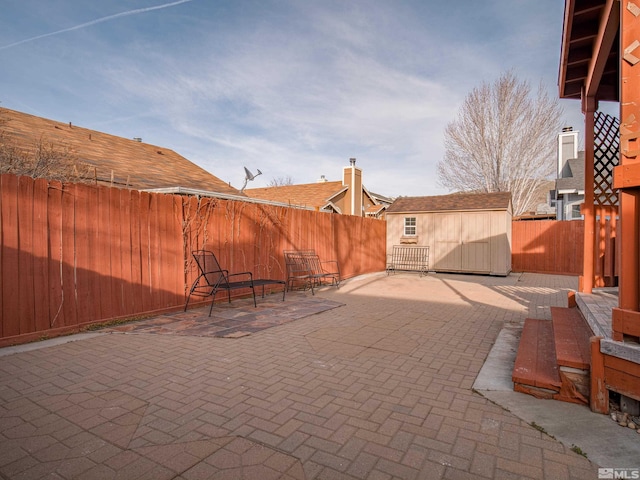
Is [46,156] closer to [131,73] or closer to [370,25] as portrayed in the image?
[131,73]

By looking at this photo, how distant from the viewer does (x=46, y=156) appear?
721 cm

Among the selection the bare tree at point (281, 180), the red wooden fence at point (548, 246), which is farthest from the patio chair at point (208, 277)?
the bare tree at point (281, 180)

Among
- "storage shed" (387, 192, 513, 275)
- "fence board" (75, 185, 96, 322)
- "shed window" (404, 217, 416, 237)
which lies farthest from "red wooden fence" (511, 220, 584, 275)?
"fence board" (75, 185, 96, 322)

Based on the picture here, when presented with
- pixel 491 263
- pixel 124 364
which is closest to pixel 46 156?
pixel 124 364

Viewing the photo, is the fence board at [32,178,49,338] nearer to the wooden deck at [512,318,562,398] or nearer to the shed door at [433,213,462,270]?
the wooden deck at [512,318,562,398]

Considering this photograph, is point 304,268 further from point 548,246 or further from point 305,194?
point 305,194

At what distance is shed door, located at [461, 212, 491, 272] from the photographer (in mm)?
12578

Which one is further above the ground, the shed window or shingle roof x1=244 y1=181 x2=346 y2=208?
shingle roof x1=244 y1=181 x2=346 y2=208

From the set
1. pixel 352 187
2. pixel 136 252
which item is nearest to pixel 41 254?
pixel 136 252

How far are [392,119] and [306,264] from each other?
421 inches

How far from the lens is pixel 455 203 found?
13812 millimetres

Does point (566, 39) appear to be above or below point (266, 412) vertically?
above

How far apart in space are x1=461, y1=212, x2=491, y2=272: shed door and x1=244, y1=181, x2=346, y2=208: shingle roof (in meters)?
8.71

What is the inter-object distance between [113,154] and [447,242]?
1195 centimetres
